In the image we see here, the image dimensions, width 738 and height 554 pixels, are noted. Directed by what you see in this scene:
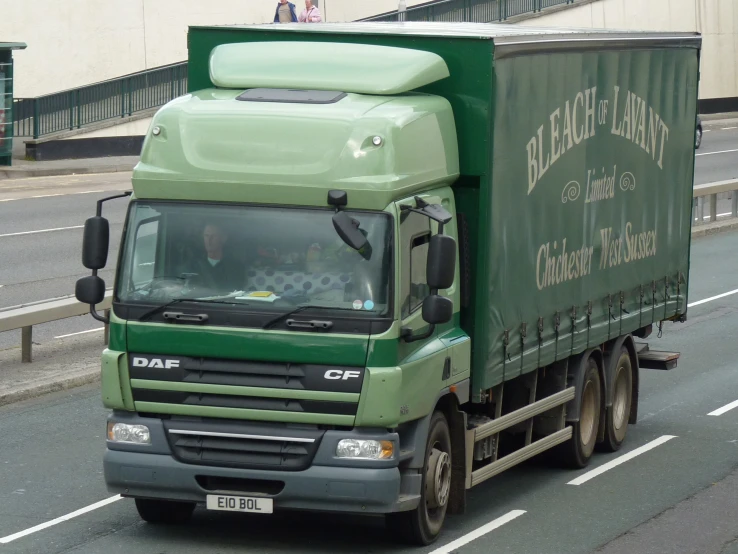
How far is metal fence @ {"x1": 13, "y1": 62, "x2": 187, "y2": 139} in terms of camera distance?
35.7 m

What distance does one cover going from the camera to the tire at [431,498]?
927 cm

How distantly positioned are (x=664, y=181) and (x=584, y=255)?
77.5 inches

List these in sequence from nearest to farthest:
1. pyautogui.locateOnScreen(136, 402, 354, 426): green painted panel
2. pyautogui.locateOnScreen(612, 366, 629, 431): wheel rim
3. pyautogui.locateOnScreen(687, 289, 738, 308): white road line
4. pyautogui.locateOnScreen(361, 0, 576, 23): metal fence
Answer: pyautogui.locateOnScreen(136, 402, 354, 426): green painted panel, pyautogui.locateOnScreen(612, 366, 629, 431): wheel rim, pyautogui.locateOnScreen(687, 289, 738, 308): white road line, pyautogui.locateOnScreen(361, 0, 576, 23): metal fence

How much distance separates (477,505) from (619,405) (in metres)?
2.68

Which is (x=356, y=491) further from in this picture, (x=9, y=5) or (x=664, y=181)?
(x=9, y=5)

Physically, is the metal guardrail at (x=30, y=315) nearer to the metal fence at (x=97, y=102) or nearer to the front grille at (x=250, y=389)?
the front grille at (x=250, y=389)

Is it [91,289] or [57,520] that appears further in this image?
[57,520]

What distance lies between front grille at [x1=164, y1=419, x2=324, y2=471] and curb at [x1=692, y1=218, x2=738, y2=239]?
20.0 metres

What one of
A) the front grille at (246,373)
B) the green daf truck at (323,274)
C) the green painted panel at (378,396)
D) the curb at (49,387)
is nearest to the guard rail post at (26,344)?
the curb at (49,387)

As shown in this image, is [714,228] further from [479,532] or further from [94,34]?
Result: [479,532]

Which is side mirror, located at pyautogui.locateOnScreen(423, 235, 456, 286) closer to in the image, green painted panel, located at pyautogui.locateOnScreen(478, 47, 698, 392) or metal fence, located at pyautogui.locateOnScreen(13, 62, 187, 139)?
green painted panel, located at pyautogui.locateOnScreen(478, 47, 698, 392)

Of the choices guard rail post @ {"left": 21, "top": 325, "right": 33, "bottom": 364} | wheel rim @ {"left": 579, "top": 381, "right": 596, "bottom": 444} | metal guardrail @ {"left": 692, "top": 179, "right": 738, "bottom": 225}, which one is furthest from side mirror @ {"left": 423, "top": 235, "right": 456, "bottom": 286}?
metal guardrail @ {"left": 692, "top": 179, "right": 738, "bottom": 225}

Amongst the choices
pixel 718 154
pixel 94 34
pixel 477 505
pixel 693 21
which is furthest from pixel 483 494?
pixel 693 21

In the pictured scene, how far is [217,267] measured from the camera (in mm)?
8961
